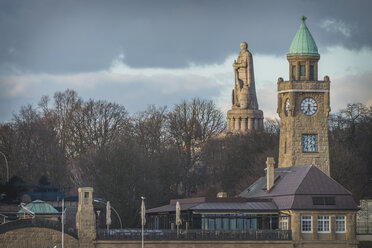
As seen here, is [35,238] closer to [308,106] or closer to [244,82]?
[308,106]

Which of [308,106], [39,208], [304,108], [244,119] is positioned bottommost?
[39,208]

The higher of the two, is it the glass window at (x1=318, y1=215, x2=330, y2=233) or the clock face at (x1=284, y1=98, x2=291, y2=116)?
Result: the clock face at (x1=284, y1=98, x2=291, y2=116)

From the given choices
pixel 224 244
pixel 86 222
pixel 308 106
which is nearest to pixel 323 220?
pixel 224 244

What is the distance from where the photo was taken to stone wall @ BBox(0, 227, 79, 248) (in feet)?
284

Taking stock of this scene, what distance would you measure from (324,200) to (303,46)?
74.8ft

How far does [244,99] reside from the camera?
167 metres

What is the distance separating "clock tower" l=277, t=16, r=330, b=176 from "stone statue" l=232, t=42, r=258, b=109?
53.8 meters

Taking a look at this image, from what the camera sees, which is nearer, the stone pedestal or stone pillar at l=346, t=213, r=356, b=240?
stone pillar at l=346, t=213, r=356, b=240

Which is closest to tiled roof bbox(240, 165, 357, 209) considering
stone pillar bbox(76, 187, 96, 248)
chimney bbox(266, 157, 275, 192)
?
chimney bbox(266, 157, 275, 192)

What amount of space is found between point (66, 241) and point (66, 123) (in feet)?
202

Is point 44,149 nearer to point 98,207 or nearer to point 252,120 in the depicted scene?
point 98,207

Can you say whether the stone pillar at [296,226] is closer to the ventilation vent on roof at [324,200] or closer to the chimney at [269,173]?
the ventilation vent on roof at [324,200]

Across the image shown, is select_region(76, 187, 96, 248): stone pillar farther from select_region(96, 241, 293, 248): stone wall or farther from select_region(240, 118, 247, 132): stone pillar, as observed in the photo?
select_region(240, 118, 247, 132): stone pillar

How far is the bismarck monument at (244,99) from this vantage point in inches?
6476
